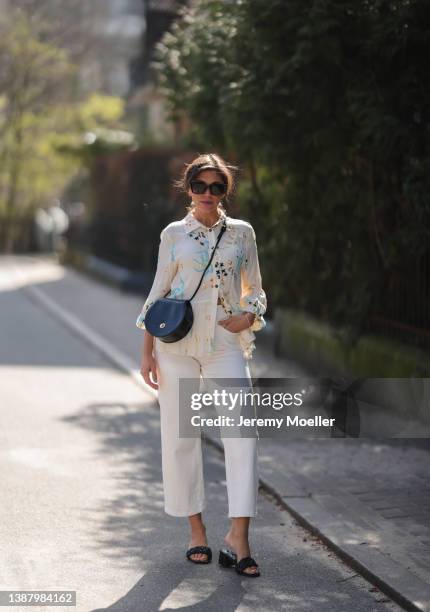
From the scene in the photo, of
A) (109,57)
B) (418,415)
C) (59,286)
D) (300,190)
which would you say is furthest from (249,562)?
(109,57)

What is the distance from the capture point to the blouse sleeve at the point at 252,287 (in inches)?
208

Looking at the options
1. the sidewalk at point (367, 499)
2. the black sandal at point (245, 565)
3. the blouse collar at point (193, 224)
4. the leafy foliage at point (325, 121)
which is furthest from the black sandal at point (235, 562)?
the leafy foliage at point (325, 121)

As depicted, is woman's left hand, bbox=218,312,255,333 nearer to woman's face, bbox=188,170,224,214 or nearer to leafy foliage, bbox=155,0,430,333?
woman's face, bbox=188,170,224,214

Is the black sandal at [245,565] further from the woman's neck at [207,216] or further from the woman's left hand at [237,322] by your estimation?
the woman's neck at [207,216]

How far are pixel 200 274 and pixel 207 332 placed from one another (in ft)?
0.86

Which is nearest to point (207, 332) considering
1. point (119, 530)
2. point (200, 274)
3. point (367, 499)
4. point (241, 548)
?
point (200, 274)

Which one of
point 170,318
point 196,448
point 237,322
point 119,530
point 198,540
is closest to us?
point 170,318

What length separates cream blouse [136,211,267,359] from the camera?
516 cm

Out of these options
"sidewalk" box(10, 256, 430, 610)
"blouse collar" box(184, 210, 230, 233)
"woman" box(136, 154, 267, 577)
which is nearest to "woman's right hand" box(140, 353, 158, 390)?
"woman" box(136, 154, 267, 577)

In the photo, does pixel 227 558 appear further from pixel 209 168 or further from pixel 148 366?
pixel 209 168

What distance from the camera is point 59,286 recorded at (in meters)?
25.0

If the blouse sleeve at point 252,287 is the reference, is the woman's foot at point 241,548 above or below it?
below

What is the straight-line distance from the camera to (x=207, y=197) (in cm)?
520

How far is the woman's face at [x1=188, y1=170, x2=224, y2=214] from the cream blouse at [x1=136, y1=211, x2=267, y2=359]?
69mm
